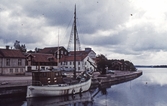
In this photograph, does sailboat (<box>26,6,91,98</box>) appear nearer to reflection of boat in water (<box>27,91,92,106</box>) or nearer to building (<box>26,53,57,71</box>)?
reflection of boat in water (<box>27,91,92,106</box>)

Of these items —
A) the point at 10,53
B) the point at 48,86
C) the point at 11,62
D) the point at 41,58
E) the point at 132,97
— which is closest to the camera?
the point at 48,86

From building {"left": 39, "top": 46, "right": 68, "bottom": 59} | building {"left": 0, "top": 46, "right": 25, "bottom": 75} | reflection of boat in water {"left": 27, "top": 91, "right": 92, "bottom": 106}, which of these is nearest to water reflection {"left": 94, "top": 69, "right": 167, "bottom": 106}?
reflection of boat in water {"left": 27, "top": 91, "right": 92, "bottom": 106}

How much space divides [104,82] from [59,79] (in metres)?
23.5

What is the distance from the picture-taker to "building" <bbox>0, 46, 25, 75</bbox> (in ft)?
181

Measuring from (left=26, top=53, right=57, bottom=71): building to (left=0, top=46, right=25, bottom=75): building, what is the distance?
513 inches

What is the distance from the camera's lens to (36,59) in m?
76.4

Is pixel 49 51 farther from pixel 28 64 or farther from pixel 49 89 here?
pixel 49 89

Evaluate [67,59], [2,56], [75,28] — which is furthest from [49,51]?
[75,28]

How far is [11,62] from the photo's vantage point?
56.9 meters

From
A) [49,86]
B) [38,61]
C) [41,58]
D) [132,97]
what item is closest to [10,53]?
[38,61]

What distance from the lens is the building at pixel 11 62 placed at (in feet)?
181

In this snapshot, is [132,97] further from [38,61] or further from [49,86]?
[38,61]

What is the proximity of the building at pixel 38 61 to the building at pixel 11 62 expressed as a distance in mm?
13026

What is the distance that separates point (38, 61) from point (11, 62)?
772 inches
